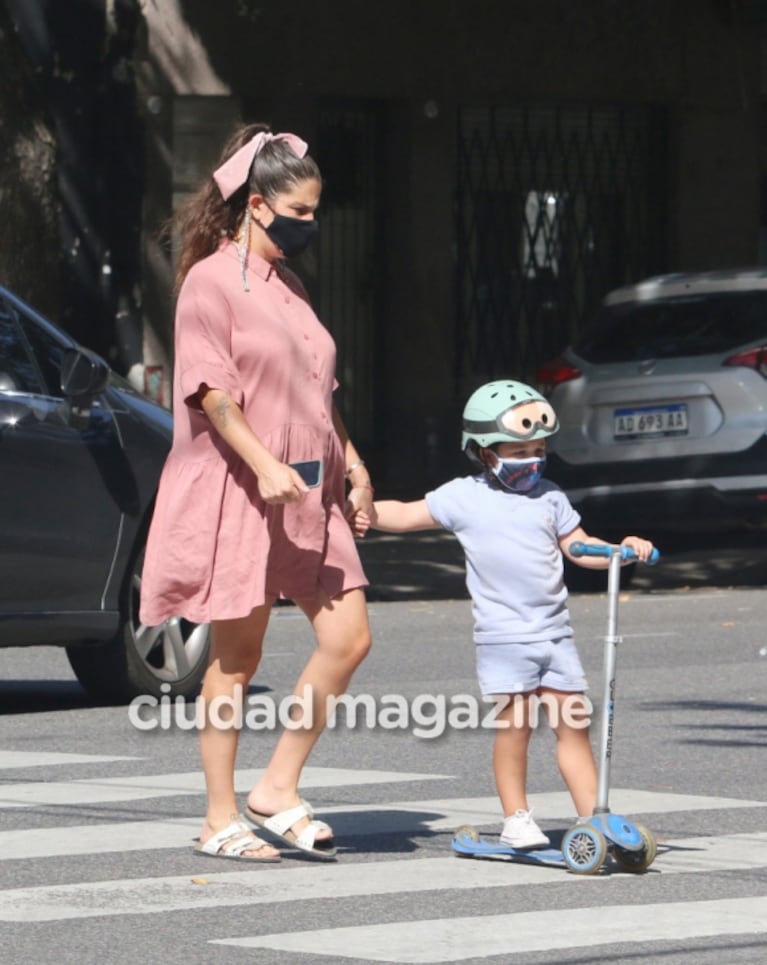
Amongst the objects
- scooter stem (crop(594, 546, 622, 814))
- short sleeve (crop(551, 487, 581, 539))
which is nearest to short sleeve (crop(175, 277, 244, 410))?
short sleeve (crop(551, 487, 581, 539))

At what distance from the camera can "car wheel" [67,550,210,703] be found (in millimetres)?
9625

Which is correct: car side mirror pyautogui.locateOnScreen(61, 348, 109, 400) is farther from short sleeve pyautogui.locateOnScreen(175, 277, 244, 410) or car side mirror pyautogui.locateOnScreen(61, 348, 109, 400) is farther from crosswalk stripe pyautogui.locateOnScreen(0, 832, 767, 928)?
crosswalk stripe pyautogui.locateOnScreen(0, 832, 767, 928)

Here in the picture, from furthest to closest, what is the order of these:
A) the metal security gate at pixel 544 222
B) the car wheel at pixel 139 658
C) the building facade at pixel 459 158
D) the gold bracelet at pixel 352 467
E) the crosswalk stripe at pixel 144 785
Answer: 1. the metal security gate at pixel 544 222
2. the building facade at pixel 459 158
3. the car wheel at pixel 139 658
4. the crosswalk stripe at pixel 144 785
5. the gold bracelet at pixel 352 467

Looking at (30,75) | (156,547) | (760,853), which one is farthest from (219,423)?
(30,75)

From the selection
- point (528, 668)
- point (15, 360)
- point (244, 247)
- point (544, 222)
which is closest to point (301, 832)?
point (528, 668)

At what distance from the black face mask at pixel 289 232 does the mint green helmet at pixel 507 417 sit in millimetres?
601

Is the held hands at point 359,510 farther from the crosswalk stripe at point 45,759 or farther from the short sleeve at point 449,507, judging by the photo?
the crosswalk stripe at point 45,759

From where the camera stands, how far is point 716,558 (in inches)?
683

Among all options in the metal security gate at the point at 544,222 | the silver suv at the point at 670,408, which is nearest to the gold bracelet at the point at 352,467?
the silver suv at the point at 670,408

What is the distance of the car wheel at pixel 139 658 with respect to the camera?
31.6 ft

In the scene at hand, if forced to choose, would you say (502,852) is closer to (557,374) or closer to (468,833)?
(468,833)

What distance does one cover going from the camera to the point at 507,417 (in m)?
6.54

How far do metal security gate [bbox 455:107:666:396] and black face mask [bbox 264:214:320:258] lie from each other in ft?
50.1

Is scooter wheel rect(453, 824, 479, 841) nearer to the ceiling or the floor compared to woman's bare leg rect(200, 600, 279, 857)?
nearer to the floor
